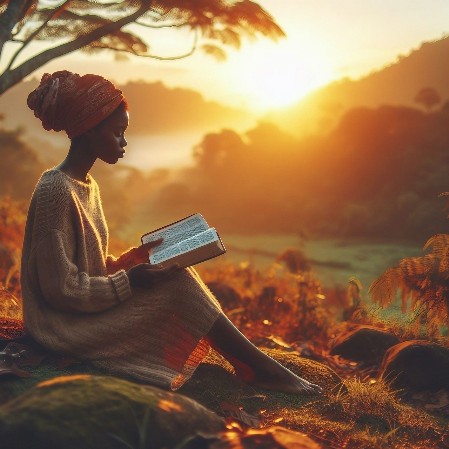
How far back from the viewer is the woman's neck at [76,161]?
3629mm

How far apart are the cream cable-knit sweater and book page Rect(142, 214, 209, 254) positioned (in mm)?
208

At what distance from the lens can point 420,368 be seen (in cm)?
486

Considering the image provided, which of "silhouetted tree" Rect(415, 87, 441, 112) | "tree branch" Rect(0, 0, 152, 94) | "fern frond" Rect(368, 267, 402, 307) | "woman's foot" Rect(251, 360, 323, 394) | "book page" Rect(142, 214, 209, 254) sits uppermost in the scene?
"silhouetted tree" Rect(415, 87, 441, 112)

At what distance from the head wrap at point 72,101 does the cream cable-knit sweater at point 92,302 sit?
310 millimetres

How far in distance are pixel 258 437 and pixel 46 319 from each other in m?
1.58

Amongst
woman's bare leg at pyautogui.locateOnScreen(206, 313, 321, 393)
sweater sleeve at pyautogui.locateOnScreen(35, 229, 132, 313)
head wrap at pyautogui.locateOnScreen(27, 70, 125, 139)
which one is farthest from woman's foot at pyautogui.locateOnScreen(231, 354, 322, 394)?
head wrap at pyautogui.locateOnScreen(27, 70, 125, 139)

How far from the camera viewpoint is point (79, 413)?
7.78ft

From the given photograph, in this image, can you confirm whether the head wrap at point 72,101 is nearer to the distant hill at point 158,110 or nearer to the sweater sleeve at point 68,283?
the sweater sleeve at point 68,283

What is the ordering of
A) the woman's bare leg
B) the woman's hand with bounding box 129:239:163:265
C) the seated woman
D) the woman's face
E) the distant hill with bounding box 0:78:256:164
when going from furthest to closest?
the distant hill with bounding box 0:78:256:164 → the woman's hand with bounding box 129:239:163:265 → the woman's bare leg → the woman's face → the seated woman

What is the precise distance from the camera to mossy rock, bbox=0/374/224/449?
2266 millimetres

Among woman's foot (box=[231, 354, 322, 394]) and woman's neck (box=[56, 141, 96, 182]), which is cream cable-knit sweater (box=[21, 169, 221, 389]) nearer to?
woman's neck (box=[56, 141, 96, 182])

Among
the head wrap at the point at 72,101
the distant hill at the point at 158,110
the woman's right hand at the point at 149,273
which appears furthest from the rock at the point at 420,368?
the distant hill at the point at 158,110

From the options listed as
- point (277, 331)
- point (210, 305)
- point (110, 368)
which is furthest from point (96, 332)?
point (277, 331)

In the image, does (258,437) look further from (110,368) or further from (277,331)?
(277,331)
